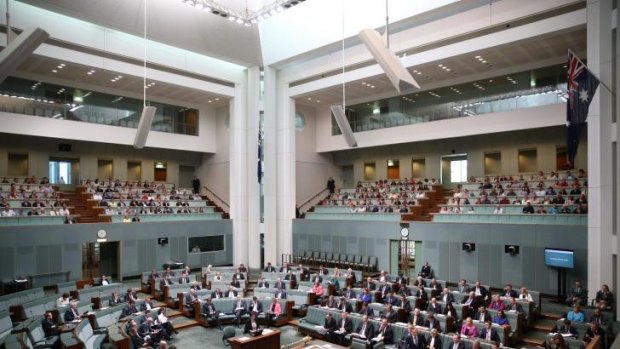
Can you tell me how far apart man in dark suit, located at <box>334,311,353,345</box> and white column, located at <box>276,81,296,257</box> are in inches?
504

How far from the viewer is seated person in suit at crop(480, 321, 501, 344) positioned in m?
11.0

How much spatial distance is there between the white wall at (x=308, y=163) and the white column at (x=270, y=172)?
13.9 feet

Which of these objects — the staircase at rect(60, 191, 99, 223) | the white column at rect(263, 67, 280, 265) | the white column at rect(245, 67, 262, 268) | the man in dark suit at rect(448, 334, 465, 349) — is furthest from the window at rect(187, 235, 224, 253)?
the man in dark suit at rect(448, 334, 465, 349)

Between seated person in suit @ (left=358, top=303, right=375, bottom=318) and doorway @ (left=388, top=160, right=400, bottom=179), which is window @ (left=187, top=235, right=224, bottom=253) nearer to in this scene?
doorway @ (left=388, top=160, right=400, bottom=179)

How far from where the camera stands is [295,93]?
2533 centimetres

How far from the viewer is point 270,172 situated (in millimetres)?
24766

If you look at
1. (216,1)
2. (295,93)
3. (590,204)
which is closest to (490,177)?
(590,204)

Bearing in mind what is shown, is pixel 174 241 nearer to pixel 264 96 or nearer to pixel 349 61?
pixel 264 96

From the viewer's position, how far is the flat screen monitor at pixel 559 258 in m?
15.4

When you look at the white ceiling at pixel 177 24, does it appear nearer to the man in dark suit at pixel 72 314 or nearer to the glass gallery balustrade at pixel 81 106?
the glass gallery balustrade at pixel 81 106

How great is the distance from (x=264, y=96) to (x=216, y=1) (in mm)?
6667

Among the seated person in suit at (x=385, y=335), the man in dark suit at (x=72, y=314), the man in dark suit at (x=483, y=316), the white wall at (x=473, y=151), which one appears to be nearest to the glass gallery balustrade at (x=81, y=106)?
the white wall at (x=473, y=151)

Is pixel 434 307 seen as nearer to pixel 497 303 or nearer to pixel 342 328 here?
pixel 497 303

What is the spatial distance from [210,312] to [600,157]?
1373cm
